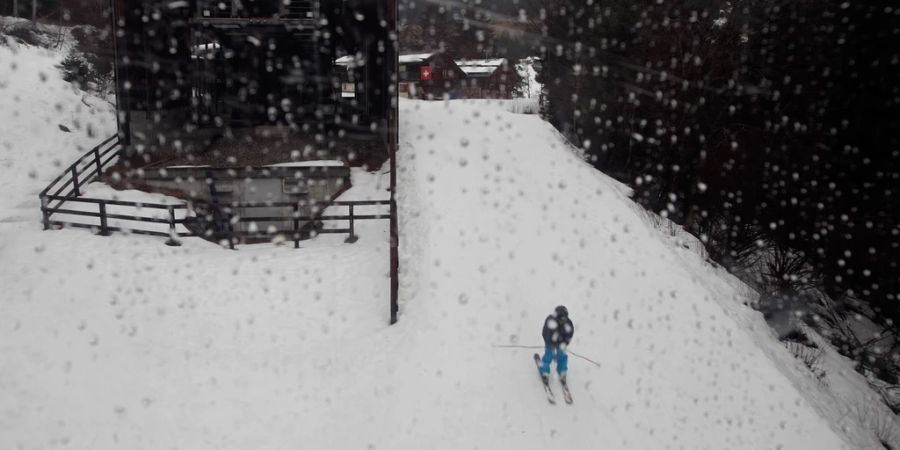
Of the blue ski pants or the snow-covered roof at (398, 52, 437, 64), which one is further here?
the snow-covered roof at (398, 52, 437, 64)

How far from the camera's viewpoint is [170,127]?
1667 centimetres

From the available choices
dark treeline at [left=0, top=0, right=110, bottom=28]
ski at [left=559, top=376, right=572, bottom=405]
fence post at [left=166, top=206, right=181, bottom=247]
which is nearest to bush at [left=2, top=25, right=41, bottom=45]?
dark treeline at [left=0, top=0, right=110, bottom=28]

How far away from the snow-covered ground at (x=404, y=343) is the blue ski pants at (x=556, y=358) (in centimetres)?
42

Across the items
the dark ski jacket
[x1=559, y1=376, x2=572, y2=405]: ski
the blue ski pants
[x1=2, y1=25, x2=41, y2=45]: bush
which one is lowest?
[x1=559, y1=376, x2=572, y2=405]: ski

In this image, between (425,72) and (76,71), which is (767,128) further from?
(425,72)

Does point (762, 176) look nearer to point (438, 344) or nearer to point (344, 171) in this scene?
point (438, 344)

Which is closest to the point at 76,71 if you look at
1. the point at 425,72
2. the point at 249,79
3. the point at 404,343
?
the point at 249,79

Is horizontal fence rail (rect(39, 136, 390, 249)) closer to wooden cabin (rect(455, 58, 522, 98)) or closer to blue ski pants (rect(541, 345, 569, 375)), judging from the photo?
blue ski pants (rect(541, 345, 569, 375))

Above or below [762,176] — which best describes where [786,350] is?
below

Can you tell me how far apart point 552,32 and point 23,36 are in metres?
25.4

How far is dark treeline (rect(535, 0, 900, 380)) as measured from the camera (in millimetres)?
12867

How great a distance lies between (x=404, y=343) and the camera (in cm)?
854

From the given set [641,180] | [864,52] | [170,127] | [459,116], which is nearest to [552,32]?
[459,116]

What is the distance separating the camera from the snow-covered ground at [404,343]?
7078 millimetres
